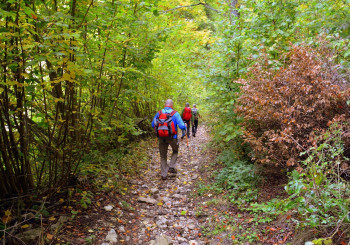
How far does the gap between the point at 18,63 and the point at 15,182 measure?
1826mm

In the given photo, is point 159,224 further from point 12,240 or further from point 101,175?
point 12,240

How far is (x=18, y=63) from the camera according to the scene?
2.83 m

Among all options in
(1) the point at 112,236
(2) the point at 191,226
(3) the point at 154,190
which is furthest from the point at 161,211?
(1) the point at 112,236

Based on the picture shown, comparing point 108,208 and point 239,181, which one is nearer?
point 108,208

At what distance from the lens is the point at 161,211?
16.2 feet

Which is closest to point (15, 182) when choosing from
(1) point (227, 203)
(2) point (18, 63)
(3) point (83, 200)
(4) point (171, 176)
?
(3) point (83, 200)

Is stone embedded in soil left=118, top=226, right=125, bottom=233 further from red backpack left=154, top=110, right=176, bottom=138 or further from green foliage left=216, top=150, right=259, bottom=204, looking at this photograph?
red backpack left=154, top=110, right=176, bottom=138

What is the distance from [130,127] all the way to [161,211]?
7.42 ft

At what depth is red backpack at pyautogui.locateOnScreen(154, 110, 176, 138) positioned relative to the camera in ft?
21.2

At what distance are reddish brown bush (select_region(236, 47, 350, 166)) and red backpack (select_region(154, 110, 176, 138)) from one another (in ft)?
7.82

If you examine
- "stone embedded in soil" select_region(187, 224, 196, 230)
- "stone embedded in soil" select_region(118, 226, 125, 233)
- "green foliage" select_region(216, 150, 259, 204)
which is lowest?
"stone embedded in soil" select_region(187, 224, 196, 230)

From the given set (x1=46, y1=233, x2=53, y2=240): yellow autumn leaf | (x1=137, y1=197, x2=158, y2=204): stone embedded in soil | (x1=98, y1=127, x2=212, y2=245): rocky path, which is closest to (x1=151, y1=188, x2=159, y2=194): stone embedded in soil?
(x1=98, y1=127, x2=212, y2=245): rocky path

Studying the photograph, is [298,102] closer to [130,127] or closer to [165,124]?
[165,124]

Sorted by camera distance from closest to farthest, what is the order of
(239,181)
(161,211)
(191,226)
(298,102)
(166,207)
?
(298,102), (191,226), (161,211), (166,207), (239,181)
